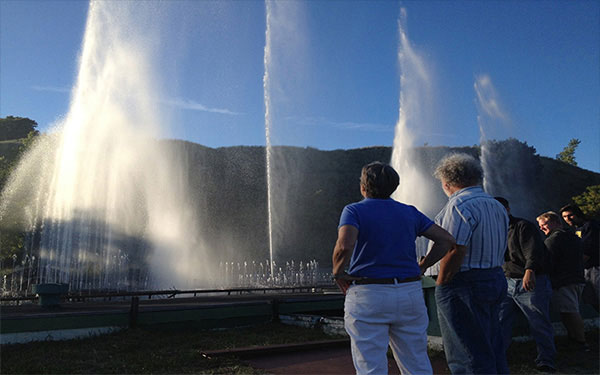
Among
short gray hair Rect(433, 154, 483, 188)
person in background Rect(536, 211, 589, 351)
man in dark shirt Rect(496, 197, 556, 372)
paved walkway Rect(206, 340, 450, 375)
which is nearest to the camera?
short gray hair Rect(433, 154, 483, 188)

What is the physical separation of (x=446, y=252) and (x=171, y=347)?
4642mm

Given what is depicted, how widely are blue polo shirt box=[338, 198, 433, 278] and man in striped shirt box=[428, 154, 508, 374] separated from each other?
54 cm

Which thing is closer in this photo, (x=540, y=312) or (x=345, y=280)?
(x=345, y=280)

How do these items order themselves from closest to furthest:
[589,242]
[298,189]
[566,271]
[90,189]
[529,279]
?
[529,279], [566,271], [589,242], [90,189], [298,189]

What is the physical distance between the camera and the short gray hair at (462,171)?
12.0 feet

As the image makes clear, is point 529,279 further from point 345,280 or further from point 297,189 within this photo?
point 297,189

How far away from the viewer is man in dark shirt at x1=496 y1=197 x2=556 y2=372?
4.97 metres

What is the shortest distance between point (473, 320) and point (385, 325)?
0.84m

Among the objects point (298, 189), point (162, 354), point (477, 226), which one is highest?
point (298, 189)

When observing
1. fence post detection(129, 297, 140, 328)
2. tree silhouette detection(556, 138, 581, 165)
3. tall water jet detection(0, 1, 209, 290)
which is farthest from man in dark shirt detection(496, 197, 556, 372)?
tree silhouette detection(556, 138, 581, 165)

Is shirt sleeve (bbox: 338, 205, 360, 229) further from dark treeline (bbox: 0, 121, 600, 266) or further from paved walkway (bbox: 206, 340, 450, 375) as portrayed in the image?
dark treeline (bbox: 0, 121, 600, 266)

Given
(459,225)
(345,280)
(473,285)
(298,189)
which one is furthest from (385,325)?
(298,189)

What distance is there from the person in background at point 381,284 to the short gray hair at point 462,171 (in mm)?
810

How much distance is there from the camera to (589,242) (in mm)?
6906
